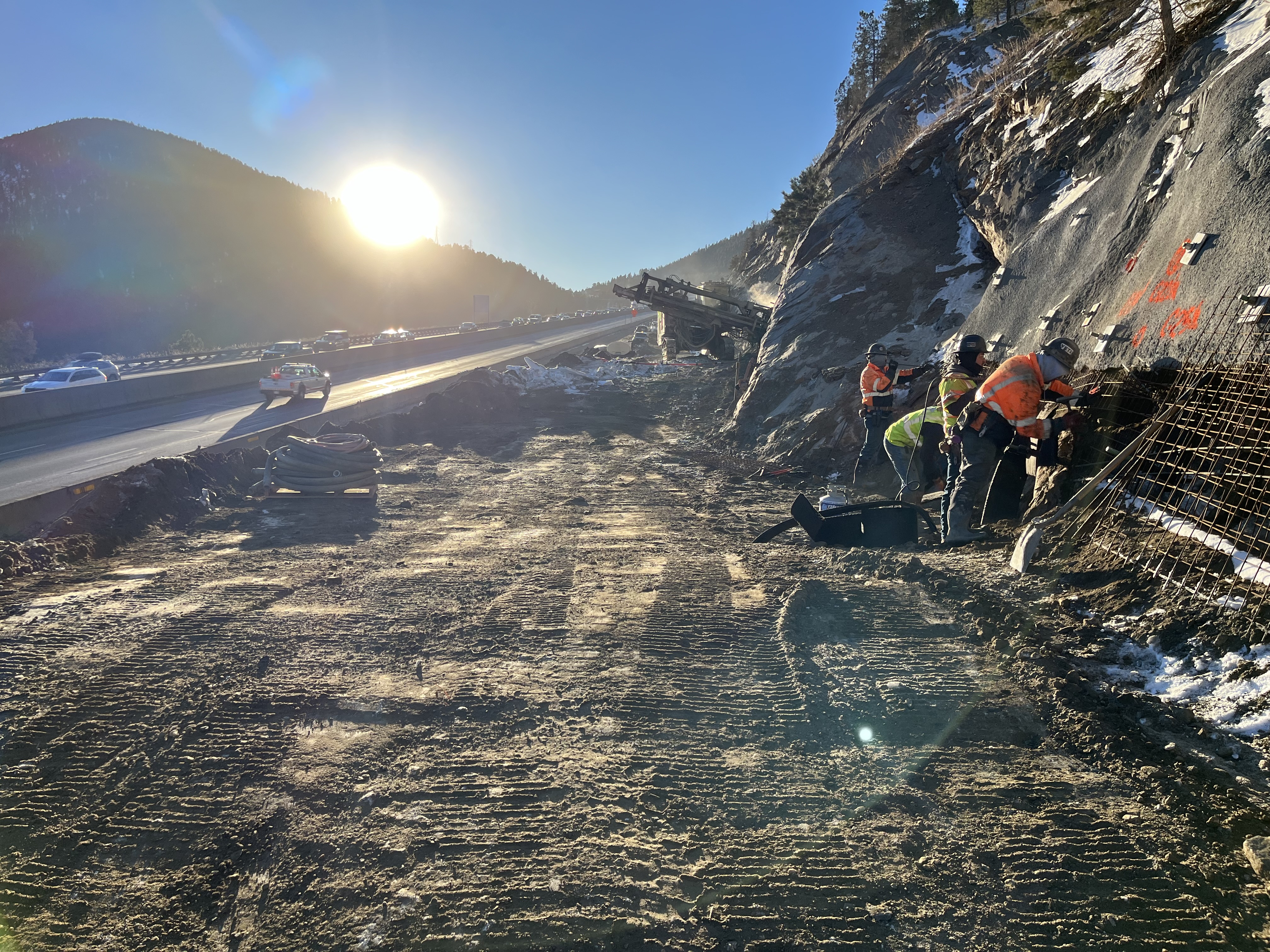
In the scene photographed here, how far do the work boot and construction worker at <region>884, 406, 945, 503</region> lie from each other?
4.81ft

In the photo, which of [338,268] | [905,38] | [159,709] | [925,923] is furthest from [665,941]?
[338,268]

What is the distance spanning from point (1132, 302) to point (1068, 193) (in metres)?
3.97

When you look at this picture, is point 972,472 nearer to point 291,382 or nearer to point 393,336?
point 291,382

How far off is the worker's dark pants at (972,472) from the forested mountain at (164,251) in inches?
3010

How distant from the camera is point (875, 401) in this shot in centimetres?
975

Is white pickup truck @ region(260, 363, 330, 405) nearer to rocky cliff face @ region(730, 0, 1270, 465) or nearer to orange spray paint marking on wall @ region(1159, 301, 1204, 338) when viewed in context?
rocky cliff face @ region(730, 0, 1270, 465)

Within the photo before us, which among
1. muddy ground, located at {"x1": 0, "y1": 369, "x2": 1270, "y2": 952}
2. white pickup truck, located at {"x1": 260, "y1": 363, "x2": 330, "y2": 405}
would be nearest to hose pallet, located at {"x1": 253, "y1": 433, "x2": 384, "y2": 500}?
muddy ground, located at {"x1": 0, "y1": 369, "x2": 1270, "y2": 952}

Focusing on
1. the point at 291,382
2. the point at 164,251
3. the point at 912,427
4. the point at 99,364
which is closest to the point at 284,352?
the point at 99,364

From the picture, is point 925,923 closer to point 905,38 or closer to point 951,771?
point 951,771

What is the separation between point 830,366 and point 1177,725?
10638mm

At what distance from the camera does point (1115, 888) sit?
8.69 ft

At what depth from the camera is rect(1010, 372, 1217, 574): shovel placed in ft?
17.4

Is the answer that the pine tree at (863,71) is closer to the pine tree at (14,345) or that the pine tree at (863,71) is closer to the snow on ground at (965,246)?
the snow on ground at (965,246)

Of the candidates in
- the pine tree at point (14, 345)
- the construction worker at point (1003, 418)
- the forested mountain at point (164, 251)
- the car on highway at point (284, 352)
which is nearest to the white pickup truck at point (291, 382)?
the car on highway at point (284, 352)
